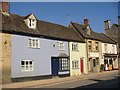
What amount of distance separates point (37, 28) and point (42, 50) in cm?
309

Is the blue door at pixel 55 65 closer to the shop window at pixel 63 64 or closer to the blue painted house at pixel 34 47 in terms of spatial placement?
the blue painted house at pixel 34 47

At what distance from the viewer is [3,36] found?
→ 17188 millimetres

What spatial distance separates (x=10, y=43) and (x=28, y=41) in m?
2.40

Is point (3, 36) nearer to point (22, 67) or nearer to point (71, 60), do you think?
point (22, 67)

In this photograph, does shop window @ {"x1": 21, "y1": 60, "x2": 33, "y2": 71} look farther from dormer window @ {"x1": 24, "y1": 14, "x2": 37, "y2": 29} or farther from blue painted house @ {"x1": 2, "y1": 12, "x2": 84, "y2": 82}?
dormer window @ {"x1": 24, "y1": 14, "x2": 37, "y2": 29}

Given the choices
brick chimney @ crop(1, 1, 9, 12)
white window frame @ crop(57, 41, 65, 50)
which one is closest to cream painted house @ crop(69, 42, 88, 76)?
white window frame @ crop(57, 41, 65, 50)

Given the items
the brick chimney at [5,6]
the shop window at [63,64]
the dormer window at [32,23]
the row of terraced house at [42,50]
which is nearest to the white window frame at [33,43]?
the row of terraced house at [42,50]

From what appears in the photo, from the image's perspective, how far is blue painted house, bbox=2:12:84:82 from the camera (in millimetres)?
17938

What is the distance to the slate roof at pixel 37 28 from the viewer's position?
18344 millimetres

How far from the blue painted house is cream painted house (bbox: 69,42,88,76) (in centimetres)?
94

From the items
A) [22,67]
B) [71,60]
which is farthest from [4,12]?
[71,60]

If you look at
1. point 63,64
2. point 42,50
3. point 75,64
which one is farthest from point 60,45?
point 75,64

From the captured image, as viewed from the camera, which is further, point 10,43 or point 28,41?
point 28,41

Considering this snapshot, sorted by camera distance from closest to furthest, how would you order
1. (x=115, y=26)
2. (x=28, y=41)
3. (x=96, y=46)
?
(x=28, y=41), (x=96, y=46), (x=115, y=26)
